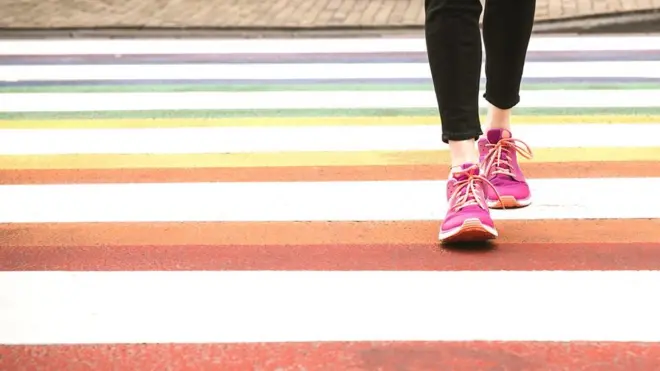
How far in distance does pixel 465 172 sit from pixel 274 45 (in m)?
4.74

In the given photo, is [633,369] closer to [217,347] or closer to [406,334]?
[406,334]

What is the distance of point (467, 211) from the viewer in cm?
318

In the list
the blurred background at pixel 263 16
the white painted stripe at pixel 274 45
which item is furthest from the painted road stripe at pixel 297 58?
the blurred background at pixel 263 16

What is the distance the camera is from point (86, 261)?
10.2 feet

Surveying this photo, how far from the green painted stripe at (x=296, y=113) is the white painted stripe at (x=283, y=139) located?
319 millimetres

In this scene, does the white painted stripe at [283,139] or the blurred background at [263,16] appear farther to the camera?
the blurred background at [263,16]

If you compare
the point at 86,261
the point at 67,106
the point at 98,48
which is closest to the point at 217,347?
the point at 86,261

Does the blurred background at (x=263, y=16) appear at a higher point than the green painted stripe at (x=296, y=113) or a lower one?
higher

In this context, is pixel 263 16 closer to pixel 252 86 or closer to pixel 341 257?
pixel 252 86

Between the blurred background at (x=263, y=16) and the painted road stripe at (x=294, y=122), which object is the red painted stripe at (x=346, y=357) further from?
the blurred background at (x=263, y=16)

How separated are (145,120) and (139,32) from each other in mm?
3430

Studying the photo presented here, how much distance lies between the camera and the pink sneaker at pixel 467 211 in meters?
3.14

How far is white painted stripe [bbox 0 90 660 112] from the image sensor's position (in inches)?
222

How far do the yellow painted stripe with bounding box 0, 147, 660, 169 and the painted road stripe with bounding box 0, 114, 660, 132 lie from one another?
62cm
